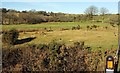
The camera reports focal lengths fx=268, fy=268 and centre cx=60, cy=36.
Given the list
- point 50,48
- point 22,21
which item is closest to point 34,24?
point 22,21

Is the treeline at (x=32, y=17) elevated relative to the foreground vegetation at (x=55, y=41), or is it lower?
elevated

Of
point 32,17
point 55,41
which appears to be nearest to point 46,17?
point 32,17

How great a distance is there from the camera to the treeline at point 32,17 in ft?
45.1

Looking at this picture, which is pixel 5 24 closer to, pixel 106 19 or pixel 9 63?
pixel 9 63

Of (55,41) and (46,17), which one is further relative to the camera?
(46,17)

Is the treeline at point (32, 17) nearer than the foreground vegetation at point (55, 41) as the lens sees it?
No

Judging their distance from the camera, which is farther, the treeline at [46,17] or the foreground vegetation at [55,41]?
the treeline at [46,17]

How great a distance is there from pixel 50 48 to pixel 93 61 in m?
1.41

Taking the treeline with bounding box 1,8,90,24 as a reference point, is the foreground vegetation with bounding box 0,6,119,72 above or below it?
below

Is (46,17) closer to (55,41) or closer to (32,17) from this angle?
(32,17)

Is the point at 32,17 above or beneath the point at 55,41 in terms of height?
above

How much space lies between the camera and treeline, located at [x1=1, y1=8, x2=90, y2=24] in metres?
13.7

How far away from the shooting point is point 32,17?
53.2ft

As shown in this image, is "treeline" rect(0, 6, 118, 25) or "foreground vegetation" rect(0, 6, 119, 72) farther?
"treeline" rect(0, 6, 118, 25)
